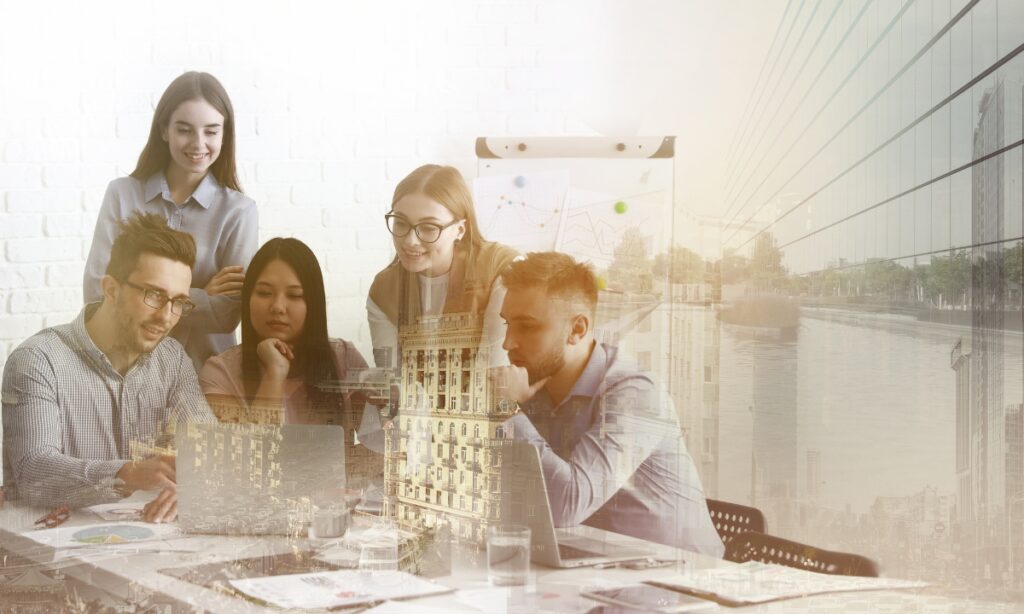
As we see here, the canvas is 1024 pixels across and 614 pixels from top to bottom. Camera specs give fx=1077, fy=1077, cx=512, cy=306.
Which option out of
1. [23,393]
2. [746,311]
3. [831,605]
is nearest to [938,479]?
[831,605]

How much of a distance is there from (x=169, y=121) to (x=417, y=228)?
0.89 metres

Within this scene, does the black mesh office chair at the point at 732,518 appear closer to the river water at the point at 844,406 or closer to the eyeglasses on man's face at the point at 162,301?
the river water at the point at 844,406

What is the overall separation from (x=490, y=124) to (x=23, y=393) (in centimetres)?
172

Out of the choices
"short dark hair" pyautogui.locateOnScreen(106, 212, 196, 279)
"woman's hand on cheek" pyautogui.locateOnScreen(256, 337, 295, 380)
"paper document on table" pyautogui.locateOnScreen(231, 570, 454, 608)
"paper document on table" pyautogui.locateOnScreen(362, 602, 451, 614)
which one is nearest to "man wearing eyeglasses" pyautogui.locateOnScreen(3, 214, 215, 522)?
"short dark hair" pyautogui.locateOnScreen(106, 212, 196, 279)

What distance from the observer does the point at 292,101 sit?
10.8 ft

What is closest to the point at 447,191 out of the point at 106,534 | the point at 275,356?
the point at 275,356

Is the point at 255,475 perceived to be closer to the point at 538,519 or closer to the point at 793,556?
the point at 538,519

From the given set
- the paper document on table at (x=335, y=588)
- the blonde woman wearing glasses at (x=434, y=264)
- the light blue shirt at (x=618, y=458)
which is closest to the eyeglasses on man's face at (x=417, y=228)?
the blonde woman wearing glasses at (x=434, y=264)

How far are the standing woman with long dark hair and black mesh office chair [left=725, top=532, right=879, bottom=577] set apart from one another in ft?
5.38

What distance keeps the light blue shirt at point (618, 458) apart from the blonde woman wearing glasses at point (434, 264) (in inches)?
9.3

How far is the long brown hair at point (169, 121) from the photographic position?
11.0 feet

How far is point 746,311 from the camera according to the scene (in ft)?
9.30

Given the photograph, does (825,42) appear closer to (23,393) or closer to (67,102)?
(67,102)

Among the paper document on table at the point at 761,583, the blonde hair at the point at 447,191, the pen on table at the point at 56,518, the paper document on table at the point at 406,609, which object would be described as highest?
the blonde hair at the point at 447,191
